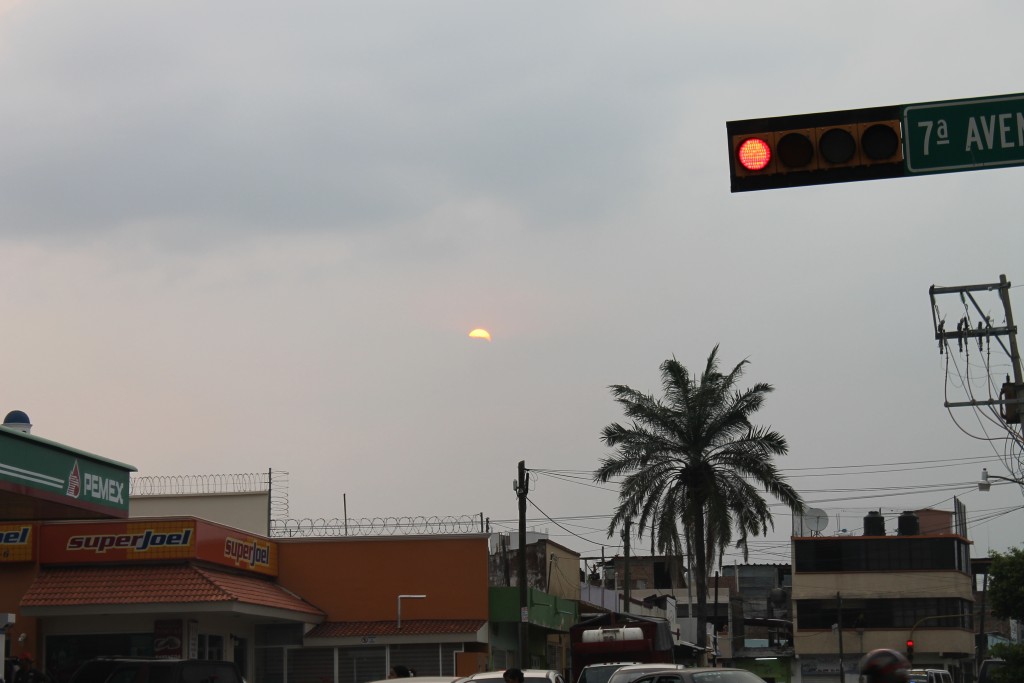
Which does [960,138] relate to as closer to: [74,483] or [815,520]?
[74,483]

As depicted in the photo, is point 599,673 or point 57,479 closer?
point 57,479

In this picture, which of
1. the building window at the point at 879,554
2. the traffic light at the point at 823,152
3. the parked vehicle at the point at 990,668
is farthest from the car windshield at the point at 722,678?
the building window at the point at 879,554

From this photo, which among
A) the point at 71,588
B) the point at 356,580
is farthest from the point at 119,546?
the point at 356,580

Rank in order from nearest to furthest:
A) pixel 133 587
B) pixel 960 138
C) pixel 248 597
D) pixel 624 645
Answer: pixel 960 138, pixel 133 587, pixel 248 597, pixel 624 645

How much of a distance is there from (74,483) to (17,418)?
62.0 inches

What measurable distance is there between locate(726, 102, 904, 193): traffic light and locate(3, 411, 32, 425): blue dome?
14.1 m

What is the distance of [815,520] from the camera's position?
78.0m

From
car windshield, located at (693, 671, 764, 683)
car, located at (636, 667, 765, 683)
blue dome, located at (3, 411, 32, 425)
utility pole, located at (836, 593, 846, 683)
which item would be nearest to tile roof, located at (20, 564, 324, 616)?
blue dome, located at (3, 411, 32, 425)

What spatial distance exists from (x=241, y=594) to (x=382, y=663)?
5.90 meters

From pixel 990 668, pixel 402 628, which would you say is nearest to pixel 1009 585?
pixel 990 668

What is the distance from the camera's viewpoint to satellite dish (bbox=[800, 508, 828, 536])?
7788 centimetres

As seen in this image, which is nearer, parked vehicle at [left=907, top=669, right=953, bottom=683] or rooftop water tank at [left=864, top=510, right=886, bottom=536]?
parked vehicle at [left=907, top=669, right=953, bottom=683]

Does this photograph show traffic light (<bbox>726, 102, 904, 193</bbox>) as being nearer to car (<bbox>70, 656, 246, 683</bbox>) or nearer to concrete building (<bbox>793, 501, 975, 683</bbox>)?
car (<bbox>70, 656, 246, 683</bbox>)

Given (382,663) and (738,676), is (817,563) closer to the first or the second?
(382,663)
